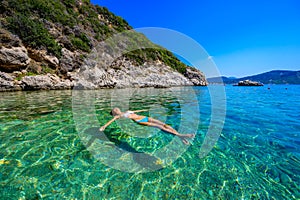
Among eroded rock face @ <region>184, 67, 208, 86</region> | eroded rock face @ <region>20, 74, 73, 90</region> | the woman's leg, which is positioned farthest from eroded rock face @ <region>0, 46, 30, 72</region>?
eroded rock face @ <region>184, 67, 208, 86</region>

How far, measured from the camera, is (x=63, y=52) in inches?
967

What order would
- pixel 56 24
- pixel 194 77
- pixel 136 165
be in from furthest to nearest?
1. pixel 194 77
2. pixel 56 24
3. pixel 136 165

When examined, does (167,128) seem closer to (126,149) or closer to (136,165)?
(126,149)

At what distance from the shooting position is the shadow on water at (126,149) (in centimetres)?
346

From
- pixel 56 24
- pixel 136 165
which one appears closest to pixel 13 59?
pixel 56 24

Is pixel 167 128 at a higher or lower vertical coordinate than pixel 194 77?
lower

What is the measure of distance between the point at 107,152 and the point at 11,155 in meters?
2.32

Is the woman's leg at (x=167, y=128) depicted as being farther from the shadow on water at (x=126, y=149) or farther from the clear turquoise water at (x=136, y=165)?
the shadow on water at (x=126, y=149)

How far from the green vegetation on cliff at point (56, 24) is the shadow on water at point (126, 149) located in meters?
24.1

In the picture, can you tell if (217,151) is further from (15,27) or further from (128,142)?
(15,27)

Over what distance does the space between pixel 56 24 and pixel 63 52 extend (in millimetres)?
7356

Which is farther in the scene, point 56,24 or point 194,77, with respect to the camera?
point 194,77

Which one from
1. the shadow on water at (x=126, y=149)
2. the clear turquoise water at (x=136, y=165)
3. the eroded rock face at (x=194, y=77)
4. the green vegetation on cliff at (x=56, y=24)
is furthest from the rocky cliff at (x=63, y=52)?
the eroded rock face at (x=194, y=77)

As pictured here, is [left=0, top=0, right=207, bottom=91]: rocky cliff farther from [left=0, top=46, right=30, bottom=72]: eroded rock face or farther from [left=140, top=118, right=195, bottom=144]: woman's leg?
[left=140, top=118, right=195, bottom=144]: woman's leg
